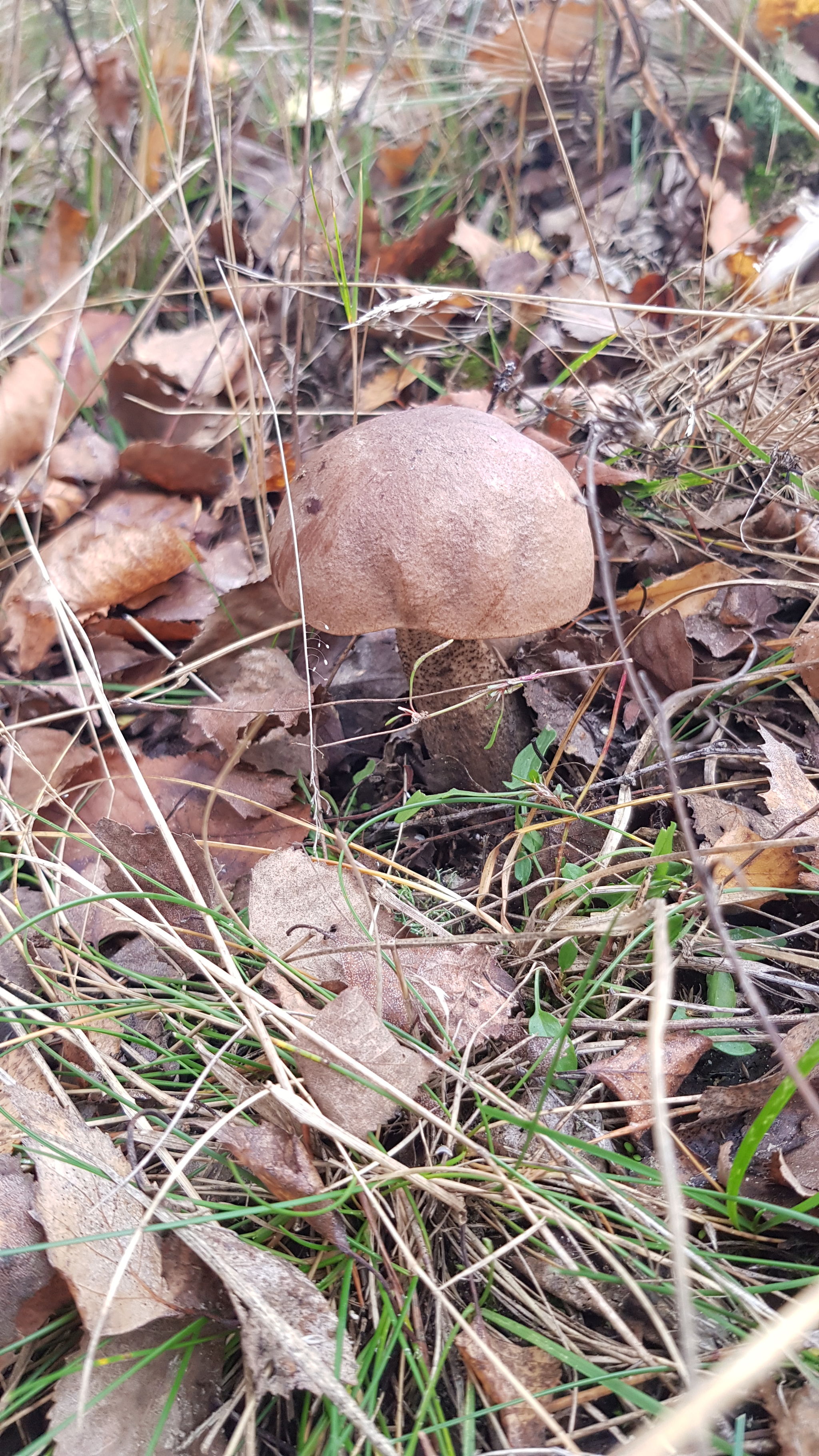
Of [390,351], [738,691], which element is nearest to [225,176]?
[390,351]

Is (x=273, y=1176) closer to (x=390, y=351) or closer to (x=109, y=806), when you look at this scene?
(x=109, y=806)

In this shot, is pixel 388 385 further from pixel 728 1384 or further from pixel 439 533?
pixel 728 1384

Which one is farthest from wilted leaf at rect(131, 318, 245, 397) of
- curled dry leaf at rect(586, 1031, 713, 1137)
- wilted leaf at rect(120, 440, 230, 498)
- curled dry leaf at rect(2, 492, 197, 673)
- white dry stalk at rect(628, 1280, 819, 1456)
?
white dry stalk at rect(628, 1280, 819, 1456)

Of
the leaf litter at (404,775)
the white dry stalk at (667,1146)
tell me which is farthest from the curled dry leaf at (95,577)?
the white dry stalk at (667,1146)

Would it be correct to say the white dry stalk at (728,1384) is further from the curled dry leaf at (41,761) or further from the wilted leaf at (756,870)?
the curled dry leaf at (41,761)

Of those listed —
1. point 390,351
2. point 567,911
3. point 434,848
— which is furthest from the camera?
point 390,351

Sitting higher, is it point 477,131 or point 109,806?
point 477,131
